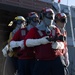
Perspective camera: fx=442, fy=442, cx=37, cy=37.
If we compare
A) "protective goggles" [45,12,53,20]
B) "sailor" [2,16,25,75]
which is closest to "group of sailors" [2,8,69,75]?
"protective goggles" [45,12,53,20]

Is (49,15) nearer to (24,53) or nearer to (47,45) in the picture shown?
(47,45)

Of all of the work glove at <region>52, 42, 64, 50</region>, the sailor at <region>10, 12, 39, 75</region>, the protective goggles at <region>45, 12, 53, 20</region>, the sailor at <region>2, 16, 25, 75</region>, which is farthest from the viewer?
the sailor at <region>2, 16, 25, 75</region>

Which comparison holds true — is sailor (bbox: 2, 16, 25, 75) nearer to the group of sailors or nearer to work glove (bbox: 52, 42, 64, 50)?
the group of sailors

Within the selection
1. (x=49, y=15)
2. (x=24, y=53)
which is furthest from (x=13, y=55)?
(x=49, y=15)

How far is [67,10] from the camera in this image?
13258 millimetres

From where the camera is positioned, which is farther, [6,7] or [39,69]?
[6,7]

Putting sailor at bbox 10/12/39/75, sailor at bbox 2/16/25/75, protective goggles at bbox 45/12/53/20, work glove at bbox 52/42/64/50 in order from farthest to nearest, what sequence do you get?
1. sailor at bbox 2/16/25/75
2. sailor at bbox 10/12/39/75
3. protective goggles at bbox 45/12/53/20
4. work glove at bbox 52/42/64/50

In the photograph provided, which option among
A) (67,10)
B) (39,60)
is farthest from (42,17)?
(67,10)

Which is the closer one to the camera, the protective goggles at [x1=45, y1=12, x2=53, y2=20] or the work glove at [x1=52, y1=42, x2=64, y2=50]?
the work glove at [x1=52, y1=42, x2=64, y2=50]

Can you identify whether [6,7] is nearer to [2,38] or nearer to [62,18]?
[2,38]

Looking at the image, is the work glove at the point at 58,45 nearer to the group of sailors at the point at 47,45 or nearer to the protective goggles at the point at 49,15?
the group of sailors at the point at 47,45

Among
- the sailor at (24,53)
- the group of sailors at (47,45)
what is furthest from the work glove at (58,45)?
the sailor at (24,53)

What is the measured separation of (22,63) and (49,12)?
1.22 metres

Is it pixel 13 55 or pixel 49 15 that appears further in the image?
pixel 13 55
